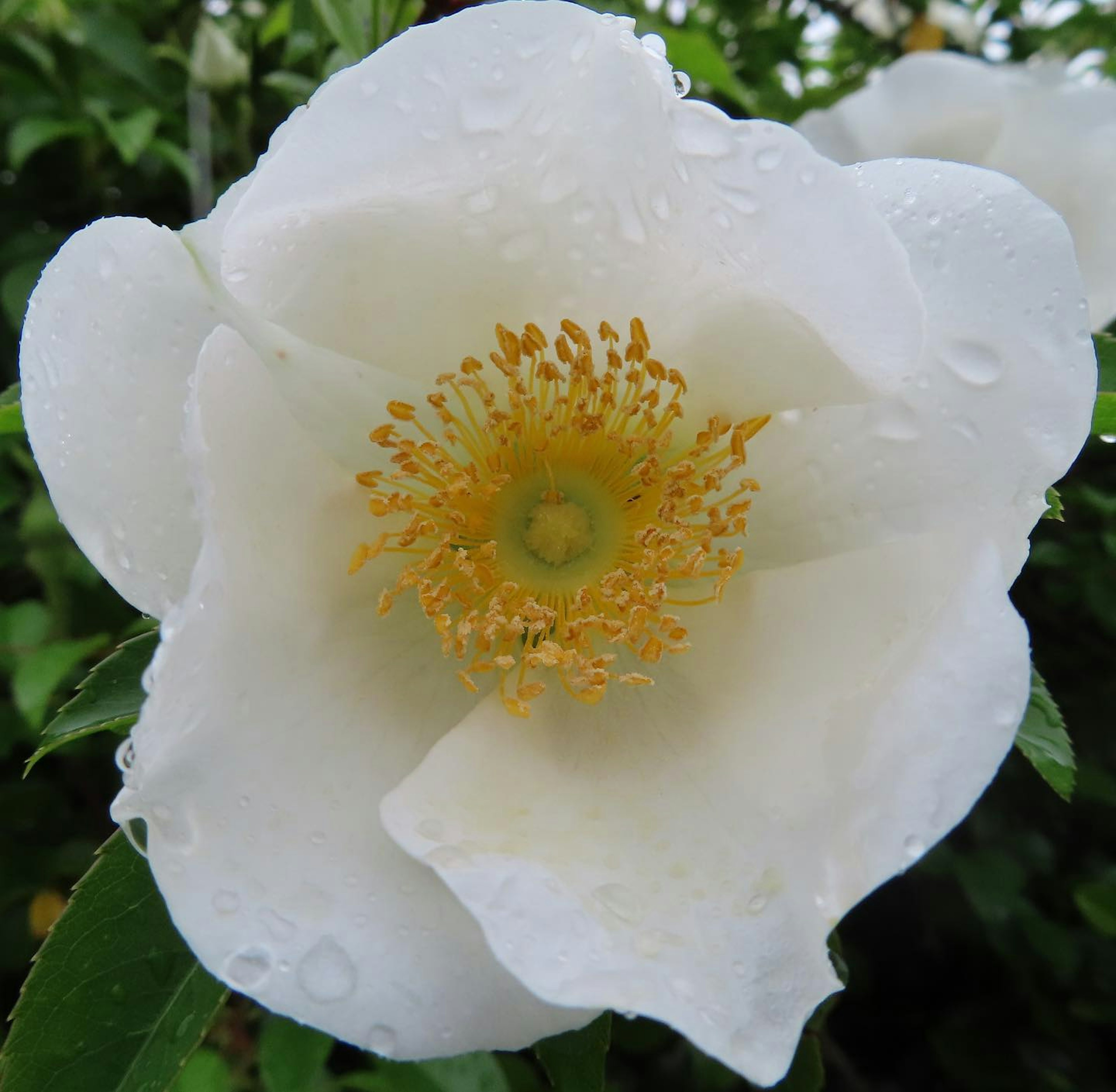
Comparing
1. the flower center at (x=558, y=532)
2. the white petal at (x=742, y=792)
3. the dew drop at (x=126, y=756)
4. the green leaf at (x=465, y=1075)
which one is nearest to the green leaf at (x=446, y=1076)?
the green leaf at (x=465, y=1075)

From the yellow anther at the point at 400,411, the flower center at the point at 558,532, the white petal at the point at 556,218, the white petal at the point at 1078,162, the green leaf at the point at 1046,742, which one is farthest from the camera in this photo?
the white petal at the point at 1078,162

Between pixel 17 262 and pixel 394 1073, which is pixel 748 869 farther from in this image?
pixel 17 262

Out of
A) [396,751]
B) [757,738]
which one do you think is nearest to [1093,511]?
[757,738]

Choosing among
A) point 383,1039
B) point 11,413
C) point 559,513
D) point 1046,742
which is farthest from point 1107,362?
point 11,413

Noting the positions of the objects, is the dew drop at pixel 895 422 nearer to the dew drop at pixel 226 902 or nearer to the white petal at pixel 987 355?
the white petal at pixel 987 355

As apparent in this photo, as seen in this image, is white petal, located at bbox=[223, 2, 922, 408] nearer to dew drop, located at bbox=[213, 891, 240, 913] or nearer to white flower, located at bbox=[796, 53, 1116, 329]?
dew drop, located at bbox=[213, 891, 240, 913]

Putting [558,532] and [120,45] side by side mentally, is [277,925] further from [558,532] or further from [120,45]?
[120,45]
